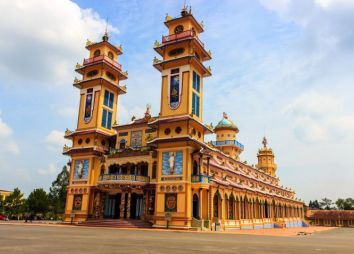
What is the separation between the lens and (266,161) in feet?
273

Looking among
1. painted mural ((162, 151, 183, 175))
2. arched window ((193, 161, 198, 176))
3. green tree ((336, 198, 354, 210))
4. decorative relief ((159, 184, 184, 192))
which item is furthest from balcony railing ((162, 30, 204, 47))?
green tree ((336, 198, 354, 210))

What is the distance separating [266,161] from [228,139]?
2345 centimetres

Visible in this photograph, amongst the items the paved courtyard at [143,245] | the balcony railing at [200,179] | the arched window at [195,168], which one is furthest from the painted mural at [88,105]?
the paved courtyard at [143,245]

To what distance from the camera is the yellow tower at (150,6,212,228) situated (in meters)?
35.7

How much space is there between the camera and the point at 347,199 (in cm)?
12250

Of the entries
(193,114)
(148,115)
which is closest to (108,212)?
(148,115)

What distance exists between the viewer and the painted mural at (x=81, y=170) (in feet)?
145

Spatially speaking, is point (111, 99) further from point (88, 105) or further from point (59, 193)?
point (59, 193)

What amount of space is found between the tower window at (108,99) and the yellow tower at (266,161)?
4757 centimetres

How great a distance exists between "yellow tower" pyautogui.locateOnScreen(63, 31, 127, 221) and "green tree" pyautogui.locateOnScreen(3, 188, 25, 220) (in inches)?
1002

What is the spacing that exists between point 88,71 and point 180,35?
16480 mm

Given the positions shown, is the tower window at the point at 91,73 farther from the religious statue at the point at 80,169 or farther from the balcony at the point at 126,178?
the balcony at the point at 126,178

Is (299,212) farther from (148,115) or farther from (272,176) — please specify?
(148,115)

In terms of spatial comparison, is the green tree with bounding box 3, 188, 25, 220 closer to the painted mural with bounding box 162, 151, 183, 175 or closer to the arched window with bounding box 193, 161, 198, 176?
the painted mural with bounding box 162, 151, 183, 175
